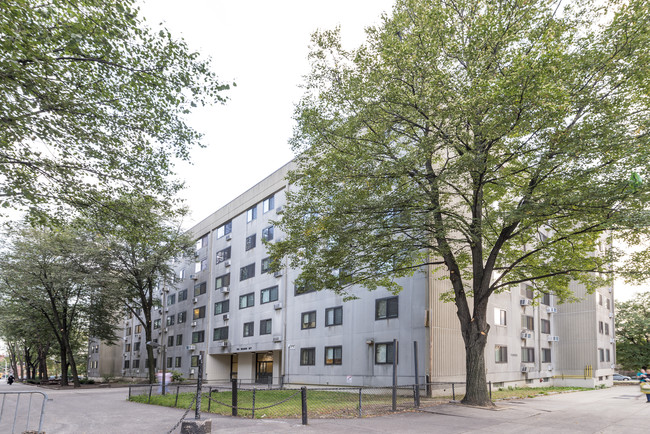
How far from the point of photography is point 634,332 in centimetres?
5328

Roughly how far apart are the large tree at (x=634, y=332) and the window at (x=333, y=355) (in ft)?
139

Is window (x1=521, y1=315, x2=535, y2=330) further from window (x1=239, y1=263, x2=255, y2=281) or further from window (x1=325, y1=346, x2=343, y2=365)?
window (x1=239, y1=263, x2=255, y2=281)

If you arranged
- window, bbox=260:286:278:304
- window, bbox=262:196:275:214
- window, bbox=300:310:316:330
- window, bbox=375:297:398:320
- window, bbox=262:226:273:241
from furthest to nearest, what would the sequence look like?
window, bbox=262:196:275:214, window, bbox=262:226:273:241, window, bbox=260:286:278:304, window, bbox=300:310:316:330, window, bbox=375:297:398:320

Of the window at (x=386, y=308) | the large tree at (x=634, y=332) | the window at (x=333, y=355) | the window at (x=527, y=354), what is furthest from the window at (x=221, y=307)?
the large tree at (x=634, y=332)

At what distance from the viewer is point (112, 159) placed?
13.6 m

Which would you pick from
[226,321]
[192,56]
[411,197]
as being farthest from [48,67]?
[226,321]

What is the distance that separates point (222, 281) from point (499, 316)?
2592cm

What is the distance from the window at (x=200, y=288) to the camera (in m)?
47.7

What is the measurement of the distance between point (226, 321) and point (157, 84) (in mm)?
32129

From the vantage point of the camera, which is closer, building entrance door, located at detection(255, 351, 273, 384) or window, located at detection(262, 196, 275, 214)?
window, located at detection(262, 196, 275, 214)

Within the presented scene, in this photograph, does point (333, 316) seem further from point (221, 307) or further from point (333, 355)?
point (221, 307)

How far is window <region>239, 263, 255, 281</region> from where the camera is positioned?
128ft

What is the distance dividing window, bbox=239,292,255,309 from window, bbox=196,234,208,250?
11362mm

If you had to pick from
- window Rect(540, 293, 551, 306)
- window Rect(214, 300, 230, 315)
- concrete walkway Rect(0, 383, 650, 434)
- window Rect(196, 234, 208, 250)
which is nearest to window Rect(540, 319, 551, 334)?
window Rect(540, 293, 551, 306)
